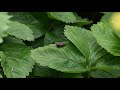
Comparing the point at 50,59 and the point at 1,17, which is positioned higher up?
the point at 1,17

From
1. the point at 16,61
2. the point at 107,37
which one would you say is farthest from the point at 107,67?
the point at 16,61

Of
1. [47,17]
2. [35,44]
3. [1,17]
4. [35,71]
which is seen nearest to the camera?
[1,17]

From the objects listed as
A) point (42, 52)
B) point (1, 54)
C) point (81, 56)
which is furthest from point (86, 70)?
point (1, 54)

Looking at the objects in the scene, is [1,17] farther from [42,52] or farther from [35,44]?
[35,44]

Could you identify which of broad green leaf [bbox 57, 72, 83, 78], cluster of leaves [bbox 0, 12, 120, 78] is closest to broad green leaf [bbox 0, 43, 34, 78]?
cluster of leaves [bbox 0, 12, 120, 78]

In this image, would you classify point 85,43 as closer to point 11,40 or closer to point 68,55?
point 68,55

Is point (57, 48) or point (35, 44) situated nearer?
point (57, 48)

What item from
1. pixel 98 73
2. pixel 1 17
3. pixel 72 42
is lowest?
pixel 98 73

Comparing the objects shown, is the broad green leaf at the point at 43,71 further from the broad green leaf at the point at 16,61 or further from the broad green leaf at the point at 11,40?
the broad green leaf at the point at 11,40
